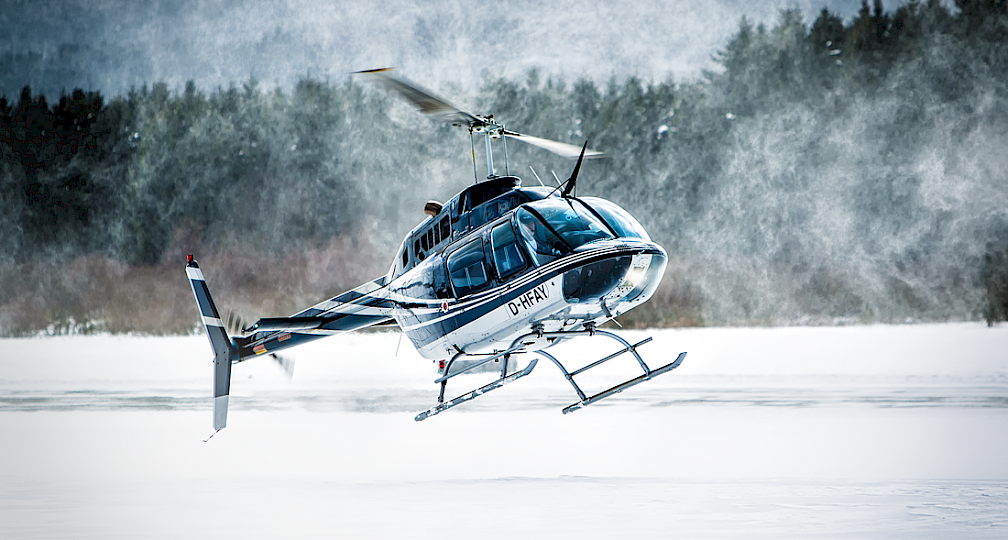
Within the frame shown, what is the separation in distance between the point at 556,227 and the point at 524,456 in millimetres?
3502

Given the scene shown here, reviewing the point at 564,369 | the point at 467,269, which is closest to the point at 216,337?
the point at 467,269

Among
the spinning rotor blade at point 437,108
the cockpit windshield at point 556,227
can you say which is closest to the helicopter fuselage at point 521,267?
the cockpit windshield at point 556,227

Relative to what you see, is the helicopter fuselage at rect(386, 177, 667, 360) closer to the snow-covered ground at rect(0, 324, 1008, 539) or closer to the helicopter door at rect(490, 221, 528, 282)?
the helicopter door at rect(490, 221, 528, 282)

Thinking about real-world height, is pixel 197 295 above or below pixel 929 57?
below

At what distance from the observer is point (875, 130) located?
33844 millimetres

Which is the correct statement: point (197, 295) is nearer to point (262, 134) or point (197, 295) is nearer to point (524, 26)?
point (262, 134)

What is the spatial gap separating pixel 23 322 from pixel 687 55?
1233 inches

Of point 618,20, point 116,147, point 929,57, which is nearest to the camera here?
point 929,57

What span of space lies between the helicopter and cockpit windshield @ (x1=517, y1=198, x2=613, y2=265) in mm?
10

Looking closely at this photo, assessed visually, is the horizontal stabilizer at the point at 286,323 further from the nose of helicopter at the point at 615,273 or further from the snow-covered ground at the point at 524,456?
the nose of helicopter at the point at 615,273

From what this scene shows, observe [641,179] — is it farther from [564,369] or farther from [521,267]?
[521,267]

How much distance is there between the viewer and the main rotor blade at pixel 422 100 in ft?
24.9

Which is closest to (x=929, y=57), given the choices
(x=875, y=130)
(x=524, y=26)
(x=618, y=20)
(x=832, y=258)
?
(x=875, y=130)

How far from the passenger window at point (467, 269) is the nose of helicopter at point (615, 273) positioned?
3.42ft
